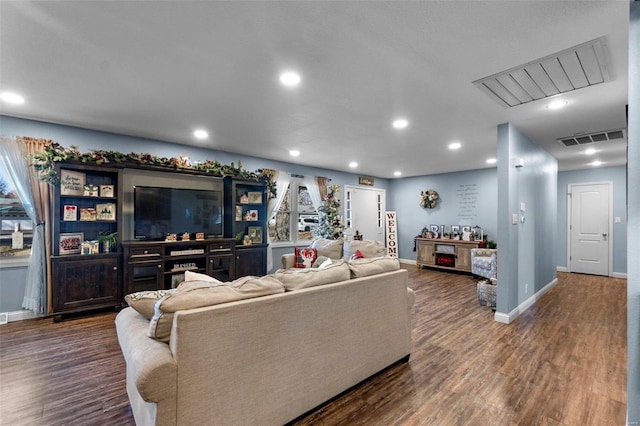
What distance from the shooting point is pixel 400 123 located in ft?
11.9

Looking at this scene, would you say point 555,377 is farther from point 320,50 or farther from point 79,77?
point 79,77

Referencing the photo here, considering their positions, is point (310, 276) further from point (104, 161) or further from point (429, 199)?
point (429, 199)

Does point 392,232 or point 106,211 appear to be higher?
point 106,211

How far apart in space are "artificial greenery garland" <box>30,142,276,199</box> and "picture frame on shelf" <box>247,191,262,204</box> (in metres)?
0.45

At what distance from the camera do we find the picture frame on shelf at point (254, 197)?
551cm

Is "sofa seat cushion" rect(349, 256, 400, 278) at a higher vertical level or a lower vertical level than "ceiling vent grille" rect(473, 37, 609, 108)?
lower

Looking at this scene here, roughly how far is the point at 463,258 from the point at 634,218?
17.7 ft

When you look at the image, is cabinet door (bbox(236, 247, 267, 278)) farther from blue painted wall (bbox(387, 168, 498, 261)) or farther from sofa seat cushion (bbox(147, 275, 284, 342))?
blue painted wall (bbox(387, 168, 498, 261))

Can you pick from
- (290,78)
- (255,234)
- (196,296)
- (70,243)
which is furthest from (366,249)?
(70,243)

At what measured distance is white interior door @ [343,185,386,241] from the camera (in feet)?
24.8

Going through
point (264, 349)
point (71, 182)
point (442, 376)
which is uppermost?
point (71, 182)

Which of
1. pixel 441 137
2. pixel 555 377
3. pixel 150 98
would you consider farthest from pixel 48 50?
pixel 555 377

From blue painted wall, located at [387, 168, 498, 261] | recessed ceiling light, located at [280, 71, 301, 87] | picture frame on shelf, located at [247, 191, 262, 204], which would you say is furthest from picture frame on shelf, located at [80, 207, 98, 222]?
blue painted wall, located at [387, 168, 498, 261]

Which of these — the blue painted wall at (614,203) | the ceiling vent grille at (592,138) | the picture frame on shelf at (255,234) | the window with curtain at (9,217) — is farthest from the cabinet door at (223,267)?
the blue painted wall at (614,203)
